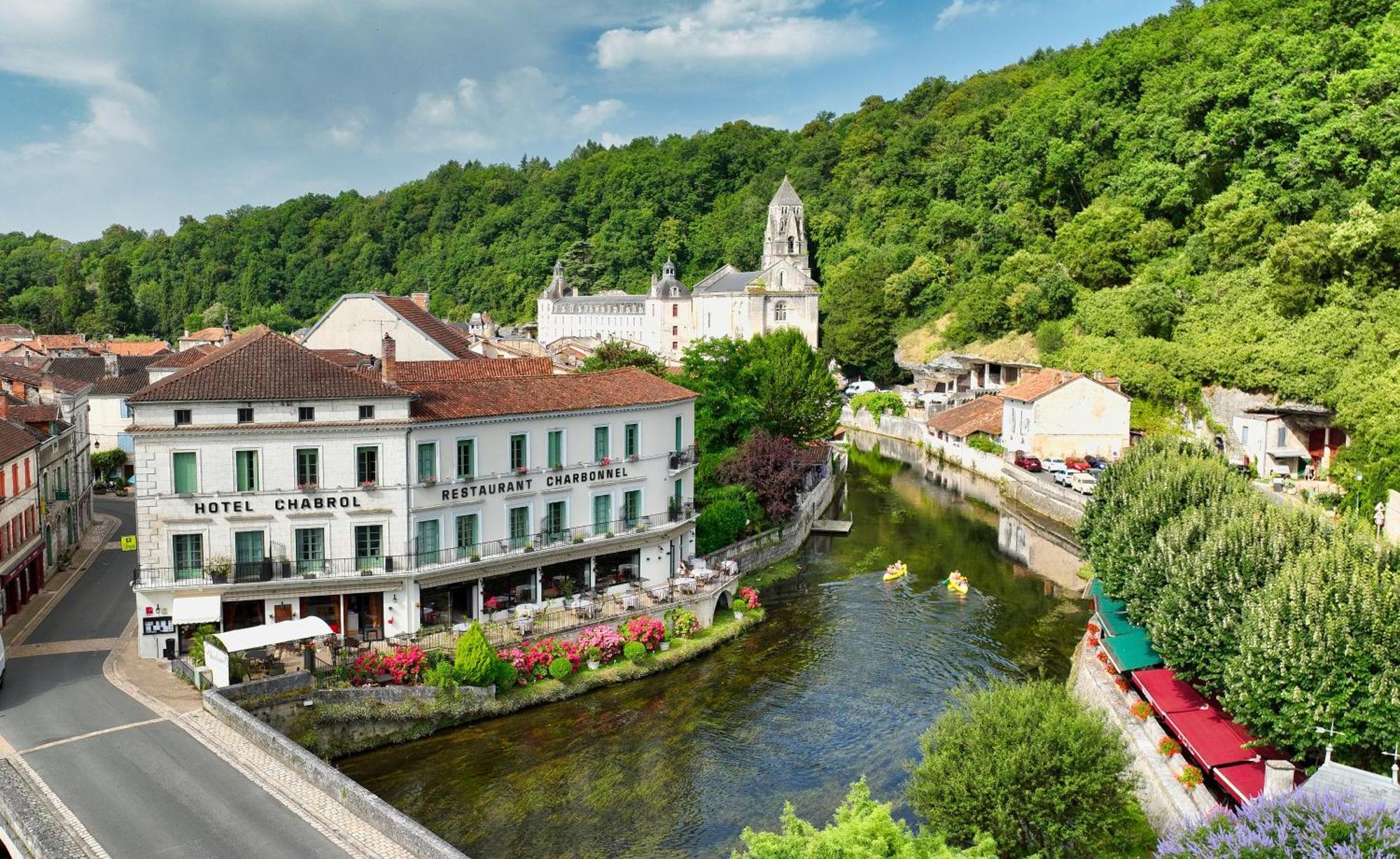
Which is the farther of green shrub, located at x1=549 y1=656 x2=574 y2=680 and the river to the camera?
green shrub, located at x1=549 y1=656 x2=574 y2=680

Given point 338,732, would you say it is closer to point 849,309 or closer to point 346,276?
point 849,309

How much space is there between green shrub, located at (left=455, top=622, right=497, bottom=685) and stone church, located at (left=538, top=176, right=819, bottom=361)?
3377 inches

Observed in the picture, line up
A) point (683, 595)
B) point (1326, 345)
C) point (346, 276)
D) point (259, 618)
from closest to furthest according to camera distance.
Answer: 1. point (259, 618)
2. point (683, 595)
3. point (1326, 345)
4. point (346, 276)

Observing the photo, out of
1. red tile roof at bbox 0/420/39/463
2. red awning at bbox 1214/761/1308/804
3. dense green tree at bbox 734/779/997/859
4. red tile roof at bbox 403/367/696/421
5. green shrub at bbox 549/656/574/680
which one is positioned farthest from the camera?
red tile roof at bbox 0/420/39/463

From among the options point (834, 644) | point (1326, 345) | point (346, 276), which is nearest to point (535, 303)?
point (346, 276)

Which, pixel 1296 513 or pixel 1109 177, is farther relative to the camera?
pixel 1109 177

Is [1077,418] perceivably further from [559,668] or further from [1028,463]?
[559,668]

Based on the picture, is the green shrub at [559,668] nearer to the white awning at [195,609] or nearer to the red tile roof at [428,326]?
the white awning at [195,609]

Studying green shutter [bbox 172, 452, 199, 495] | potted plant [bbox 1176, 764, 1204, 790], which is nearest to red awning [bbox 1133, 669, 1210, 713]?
potted plant [bbox 1176, 764, 1204, 790]

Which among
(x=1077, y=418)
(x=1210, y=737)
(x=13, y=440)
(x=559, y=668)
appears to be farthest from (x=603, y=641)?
Answer: (x=1077, y=418)

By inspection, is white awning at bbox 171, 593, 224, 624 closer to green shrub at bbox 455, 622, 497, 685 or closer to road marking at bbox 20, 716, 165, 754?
road marking at bbox 20, 716, 165, 754

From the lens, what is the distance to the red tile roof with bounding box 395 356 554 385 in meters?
36.7

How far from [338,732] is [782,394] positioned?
104ft

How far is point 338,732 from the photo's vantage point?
79.7 feet
